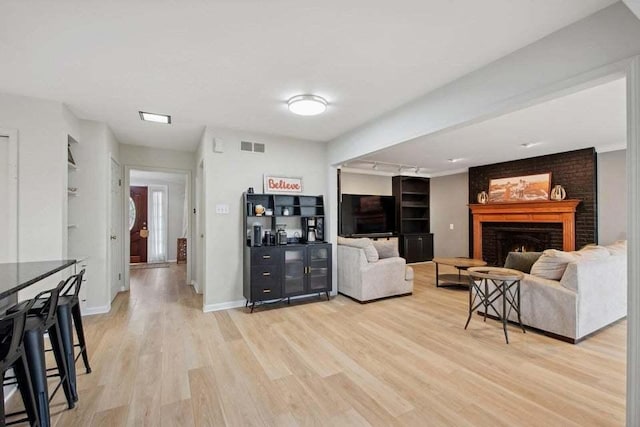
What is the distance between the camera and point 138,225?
831cm

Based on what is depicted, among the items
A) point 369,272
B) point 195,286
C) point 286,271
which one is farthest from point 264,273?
point 195,286

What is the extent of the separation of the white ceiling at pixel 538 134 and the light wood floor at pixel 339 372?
2169 mm

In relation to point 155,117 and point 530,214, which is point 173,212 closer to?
point 155,117

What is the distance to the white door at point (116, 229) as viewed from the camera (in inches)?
173

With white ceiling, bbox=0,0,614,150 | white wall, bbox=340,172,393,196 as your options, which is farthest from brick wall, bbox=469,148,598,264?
white ceiling, bbox=0,0,614,150

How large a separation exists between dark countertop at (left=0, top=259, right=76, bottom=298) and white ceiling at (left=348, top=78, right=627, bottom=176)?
322 centimetres

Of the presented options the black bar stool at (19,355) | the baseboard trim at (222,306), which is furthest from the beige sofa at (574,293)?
the black bar stool at (19,355)

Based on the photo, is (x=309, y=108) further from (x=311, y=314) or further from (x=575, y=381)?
(x=575, y=381)

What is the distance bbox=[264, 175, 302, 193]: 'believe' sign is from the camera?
14.1 ft

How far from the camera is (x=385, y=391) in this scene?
2.10 m

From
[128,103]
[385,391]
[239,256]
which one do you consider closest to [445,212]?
[239,256]

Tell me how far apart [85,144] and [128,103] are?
1.18m

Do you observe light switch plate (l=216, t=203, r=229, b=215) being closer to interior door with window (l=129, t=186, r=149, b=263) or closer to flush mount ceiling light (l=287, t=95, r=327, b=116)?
Answer: flush mount ceiling light (l=287, t=95, r=327, b=116)

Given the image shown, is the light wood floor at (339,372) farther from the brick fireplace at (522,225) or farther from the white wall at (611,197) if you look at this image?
the brick fireplace at (522,225)
